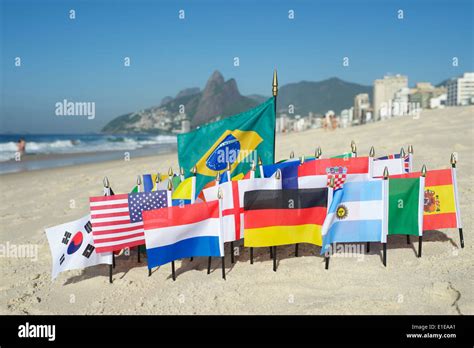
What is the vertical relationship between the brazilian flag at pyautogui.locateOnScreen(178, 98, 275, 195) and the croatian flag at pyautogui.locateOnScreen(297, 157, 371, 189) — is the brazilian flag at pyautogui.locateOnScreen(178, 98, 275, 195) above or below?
above

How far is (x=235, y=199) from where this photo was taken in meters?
5.37

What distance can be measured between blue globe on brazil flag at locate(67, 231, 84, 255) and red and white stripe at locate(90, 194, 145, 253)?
10.9 inches

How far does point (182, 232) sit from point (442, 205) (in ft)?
11.4

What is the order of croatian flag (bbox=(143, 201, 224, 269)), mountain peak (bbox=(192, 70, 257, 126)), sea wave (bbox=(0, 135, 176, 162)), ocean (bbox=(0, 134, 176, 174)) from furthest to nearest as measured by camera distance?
mountain peak (bbox=(192, 70, 257, 126)) → sea wave (bbox=(0, 135, 176, 162)) → ocean (bbox=(0, 134, 176, 174)) → croatian flag (bbox=(143, 201, 224, 269))

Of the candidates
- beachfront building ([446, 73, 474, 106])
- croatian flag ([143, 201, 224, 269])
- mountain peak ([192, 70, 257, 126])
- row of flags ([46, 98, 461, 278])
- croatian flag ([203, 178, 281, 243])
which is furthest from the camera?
beachfront building ([446, 73, 474, 106])

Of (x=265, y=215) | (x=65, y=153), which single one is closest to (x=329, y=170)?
(x=265, y=215)

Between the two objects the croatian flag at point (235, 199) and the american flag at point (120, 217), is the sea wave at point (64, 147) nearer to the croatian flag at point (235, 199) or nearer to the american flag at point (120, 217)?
the american flag at point (120, 217)

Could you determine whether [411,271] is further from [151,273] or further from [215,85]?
[215,85]

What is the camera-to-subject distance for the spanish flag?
18.1 feet

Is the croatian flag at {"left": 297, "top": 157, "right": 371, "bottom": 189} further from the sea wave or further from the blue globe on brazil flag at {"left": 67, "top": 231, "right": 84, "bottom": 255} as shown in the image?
the sea wave

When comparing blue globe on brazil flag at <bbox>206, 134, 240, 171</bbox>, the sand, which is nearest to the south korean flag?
the sand

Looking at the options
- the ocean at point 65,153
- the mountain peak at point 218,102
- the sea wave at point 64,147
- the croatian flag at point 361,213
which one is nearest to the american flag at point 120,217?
the croatian flag at point 361,213

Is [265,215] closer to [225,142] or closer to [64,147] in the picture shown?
[225,142]
